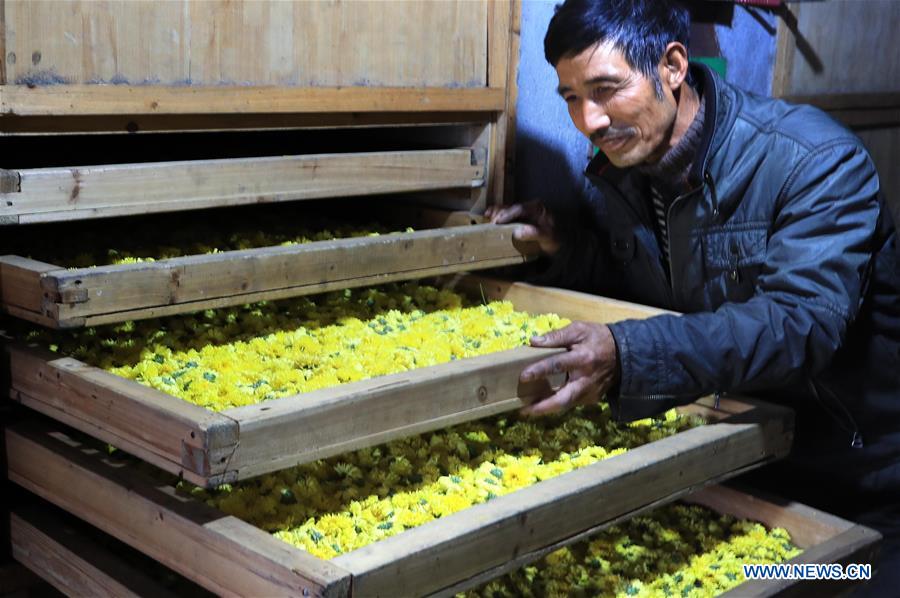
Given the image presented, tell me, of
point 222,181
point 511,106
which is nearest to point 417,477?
point 222,181

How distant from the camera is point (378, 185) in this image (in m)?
3.12

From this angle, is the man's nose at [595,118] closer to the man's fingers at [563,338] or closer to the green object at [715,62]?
the man's fingers at [563,338]

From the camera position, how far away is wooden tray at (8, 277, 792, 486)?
182 cm

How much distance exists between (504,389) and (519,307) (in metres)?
1.08

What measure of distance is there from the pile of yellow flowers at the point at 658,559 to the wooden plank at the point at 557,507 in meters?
0.21

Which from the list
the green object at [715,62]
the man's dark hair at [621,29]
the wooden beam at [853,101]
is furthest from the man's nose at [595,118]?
the wooden beam at [853,101]

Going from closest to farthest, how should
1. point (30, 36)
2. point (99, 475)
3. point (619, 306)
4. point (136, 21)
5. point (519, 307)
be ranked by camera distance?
point (99, 475) → point (30, 36) → point (136, 21) → point (619, 306) → point (519, 307)

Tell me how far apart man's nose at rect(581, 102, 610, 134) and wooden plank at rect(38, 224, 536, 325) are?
1.88ft

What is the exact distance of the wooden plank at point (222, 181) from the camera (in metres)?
2.34

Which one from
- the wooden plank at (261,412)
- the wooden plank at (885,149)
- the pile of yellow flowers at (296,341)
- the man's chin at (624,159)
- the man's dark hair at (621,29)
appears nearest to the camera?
the wooden plank at (261,412)

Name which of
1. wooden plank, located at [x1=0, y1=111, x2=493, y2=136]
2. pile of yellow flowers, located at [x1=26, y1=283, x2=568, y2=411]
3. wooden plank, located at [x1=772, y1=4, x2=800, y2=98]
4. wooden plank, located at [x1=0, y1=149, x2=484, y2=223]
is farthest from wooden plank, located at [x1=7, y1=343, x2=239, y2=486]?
wooden plank, located at [x1=772, y1=4, x2=800, y2=98]

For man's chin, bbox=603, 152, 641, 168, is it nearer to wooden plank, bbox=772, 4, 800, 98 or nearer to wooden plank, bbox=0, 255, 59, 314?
wooden plank, bbox=0, 255, 59, 314

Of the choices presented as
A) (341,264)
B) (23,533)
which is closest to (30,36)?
(341,264)

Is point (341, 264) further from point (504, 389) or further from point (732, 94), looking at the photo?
point (732, 94)
